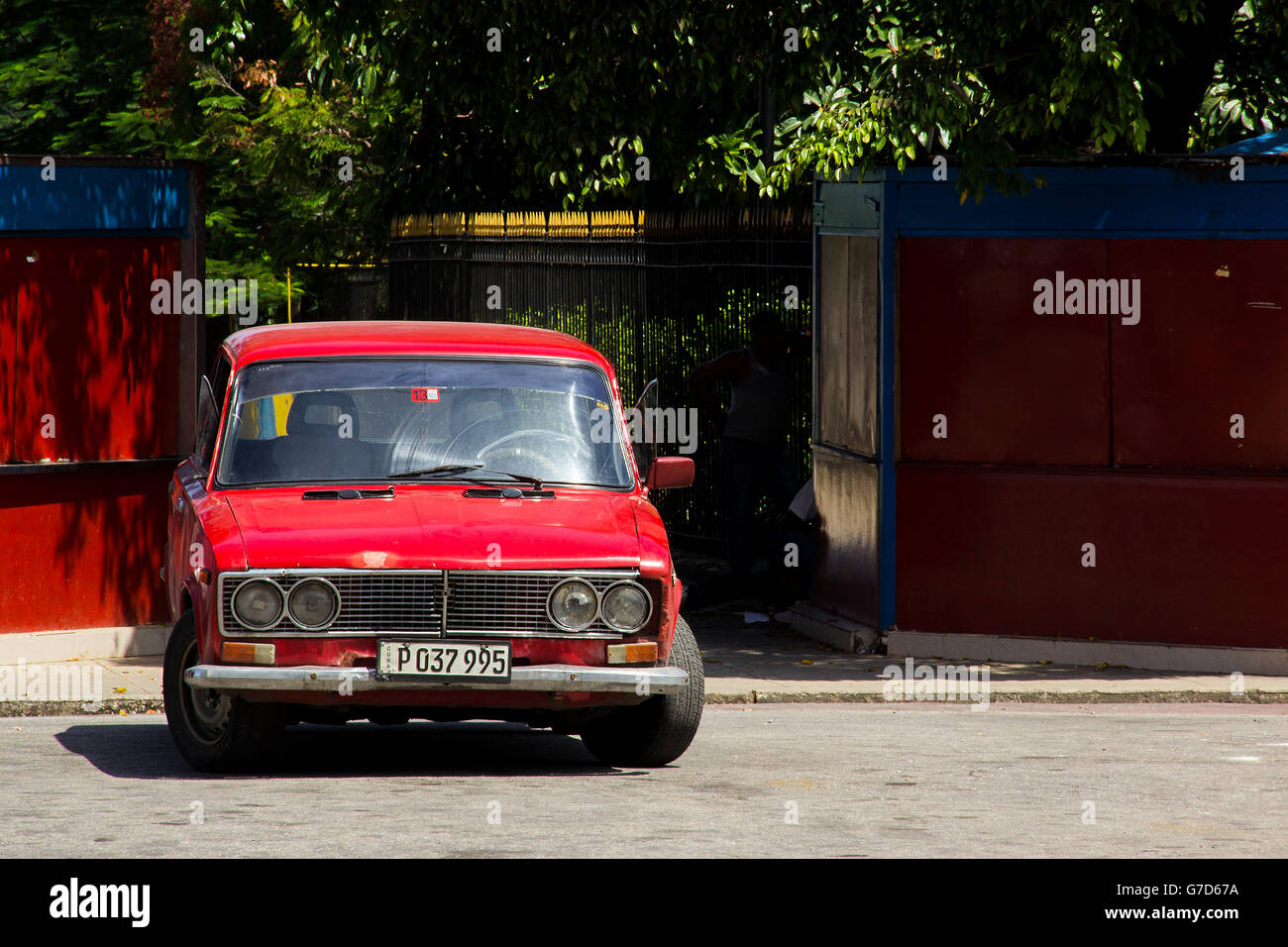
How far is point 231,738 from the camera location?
26.9ft

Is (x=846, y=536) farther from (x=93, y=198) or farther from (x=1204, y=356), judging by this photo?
(x=93, y=198)

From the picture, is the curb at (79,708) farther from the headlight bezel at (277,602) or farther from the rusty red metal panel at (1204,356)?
the rusty red metal panel at (1204,356)

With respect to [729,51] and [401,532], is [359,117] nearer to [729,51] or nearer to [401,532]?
[729,51]

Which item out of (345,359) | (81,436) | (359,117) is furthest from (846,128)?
(359,117)

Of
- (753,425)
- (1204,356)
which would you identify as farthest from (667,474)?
Result: (753,425)

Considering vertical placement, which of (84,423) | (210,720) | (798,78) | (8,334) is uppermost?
(798,78)

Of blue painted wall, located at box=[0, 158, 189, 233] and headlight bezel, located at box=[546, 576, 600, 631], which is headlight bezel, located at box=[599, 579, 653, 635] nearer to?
headlight bezel, located at box=[546, 576, 600, 631]

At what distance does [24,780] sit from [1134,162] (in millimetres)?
7479

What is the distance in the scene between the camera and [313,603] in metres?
7.89

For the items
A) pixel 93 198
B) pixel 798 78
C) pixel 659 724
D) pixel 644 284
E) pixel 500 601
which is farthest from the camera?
pixel 644 284

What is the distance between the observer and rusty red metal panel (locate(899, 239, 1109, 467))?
12.4m

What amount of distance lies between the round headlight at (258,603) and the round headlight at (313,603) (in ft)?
0.17

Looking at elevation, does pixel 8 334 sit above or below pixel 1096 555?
above

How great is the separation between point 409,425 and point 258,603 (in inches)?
52.1
